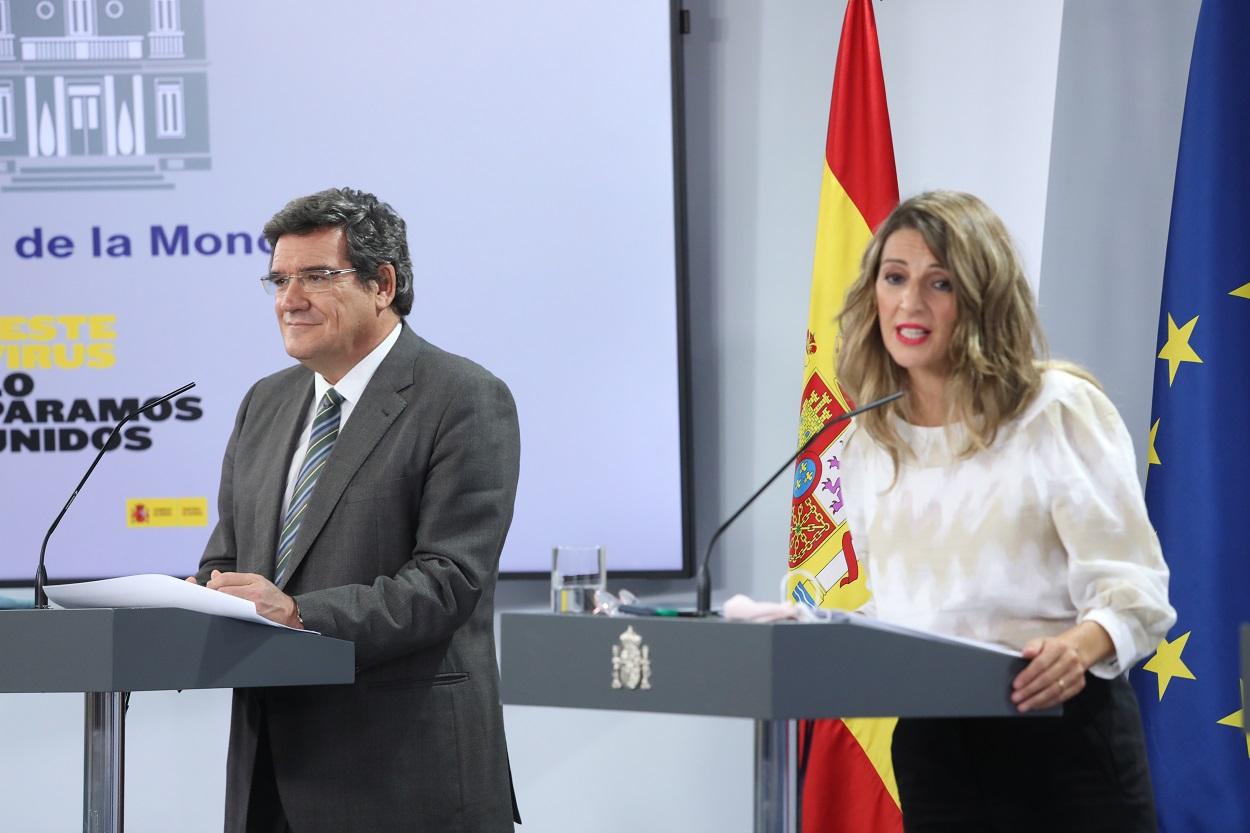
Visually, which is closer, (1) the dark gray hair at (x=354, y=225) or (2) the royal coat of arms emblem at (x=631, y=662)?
(2) the royal coat of arms emblem at (x=631, y=662)

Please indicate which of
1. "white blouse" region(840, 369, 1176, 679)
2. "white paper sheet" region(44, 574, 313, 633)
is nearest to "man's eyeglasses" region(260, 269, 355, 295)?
"white paper sheet" region(44, 574, 313, 633)

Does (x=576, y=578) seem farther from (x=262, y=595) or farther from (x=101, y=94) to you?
(x=101, y=94)

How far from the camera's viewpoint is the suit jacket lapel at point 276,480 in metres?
2.52

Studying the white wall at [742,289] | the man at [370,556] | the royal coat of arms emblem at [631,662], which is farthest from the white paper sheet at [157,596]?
the white wall at [742,289]

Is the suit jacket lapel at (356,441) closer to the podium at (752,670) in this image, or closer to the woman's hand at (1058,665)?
the podium at (752,670)

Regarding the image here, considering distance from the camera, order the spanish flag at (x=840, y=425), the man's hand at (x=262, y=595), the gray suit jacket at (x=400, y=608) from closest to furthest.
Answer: the man's hand at (x=262, y=595)
the gray suit jacket at (x=400, y=608)
the spanish flag at (x=840, y=425)

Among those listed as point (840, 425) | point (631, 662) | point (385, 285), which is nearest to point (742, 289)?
point (840, 425)

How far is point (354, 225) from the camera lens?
2.66 meters

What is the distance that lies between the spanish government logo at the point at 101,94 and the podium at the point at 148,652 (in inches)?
87.2

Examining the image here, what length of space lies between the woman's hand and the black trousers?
0.10 m

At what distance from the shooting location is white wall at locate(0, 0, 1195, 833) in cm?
395

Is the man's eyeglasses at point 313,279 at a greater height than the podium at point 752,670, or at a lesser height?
greater

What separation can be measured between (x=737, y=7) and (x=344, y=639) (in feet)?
8.04

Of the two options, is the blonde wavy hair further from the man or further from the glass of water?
the man
